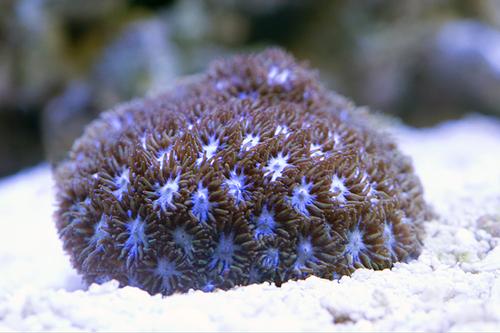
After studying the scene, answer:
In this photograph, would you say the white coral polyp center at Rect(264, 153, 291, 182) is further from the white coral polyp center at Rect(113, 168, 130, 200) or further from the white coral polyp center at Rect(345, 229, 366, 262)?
the white coral polyp center at Rect(113, 168, 130, 200)

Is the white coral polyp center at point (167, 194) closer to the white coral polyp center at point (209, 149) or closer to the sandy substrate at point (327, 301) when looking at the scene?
the white coral polyp center at point (209, 149)

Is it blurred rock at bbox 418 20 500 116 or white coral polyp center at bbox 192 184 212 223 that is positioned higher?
blurred rock at bbox 418 20 500 116

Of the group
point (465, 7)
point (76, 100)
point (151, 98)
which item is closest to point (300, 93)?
point (151, 98)

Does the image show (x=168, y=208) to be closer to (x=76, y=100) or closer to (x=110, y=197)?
(x=110, y=197)

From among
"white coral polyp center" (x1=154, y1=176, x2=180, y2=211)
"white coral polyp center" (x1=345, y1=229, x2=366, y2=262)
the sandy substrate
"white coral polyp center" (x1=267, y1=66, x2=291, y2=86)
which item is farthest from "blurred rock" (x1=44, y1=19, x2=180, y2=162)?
"white coral polyp center" (x1=345, y1=229, x2=366, y2=262)

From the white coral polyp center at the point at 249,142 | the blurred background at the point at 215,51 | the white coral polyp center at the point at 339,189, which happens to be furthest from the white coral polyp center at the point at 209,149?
the blurred background at the point at 215,51

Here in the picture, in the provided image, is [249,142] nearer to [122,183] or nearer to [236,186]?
[236,186]
